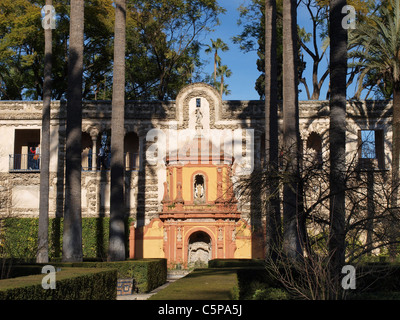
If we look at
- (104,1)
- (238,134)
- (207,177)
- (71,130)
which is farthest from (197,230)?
(104,1)

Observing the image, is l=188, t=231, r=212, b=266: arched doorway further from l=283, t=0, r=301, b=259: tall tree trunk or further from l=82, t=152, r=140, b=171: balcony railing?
l=283, t=0, r=301, b=259: tall tree trunk

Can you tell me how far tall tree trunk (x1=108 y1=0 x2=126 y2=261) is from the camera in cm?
2106

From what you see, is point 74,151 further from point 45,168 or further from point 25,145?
point 25,145

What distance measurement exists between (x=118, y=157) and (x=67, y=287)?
10223 mm

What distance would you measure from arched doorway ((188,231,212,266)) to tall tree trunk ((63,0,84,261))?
11591mm

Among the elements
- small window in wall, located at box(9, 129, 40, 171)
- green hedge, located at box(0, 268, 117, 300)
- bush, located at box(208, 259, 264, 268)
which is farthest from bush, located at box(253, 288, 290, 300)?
small window in wall, located at box(9, 129, 40, 171)

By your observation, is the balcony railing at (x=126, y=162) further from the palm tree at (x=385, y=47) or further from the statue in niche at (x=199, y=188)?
the palm tree at (x=385, y=47)

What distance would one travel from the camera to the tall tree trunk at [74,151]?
19047mm

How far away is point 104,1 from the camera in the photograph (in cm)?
3831

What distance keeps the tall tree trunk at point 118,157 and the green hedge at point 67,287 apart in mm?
6157

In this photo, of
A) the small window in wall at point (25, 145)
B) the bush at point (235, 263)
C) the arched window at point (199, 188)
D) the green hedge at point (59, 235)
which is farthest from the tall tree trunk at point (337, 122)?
the small window in wall at point (25, 145)

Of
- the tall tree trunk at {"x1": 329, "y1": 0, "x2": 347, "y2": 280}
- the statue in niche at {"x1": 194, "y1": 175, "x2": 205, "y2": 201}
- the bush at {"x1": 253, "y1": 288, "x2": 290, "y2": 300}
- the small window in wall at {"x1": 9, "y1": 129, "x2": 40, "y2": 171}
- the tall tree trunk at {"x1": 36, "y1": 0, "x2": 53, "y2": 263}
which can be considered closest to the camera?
the tall tree trunk at {"x1": 329, "y1": 0, "x2": 347, "y2": 280}

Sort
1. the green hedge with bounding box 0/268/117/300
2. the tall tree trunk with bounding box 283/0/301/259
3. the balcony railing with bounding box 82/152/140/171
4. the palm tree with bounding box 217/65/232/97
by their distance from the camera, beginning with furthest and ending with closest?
the palm tree with bounding box 217/65/232/97, the balcony railing with bounding box 82/152/140/171, the tall tree trunk with bounding box 283/0/301/259, the green hedge with bounding box 0/268/117/300

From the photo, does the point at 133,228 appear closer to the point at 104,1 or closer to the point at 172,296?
the point at 104,1
